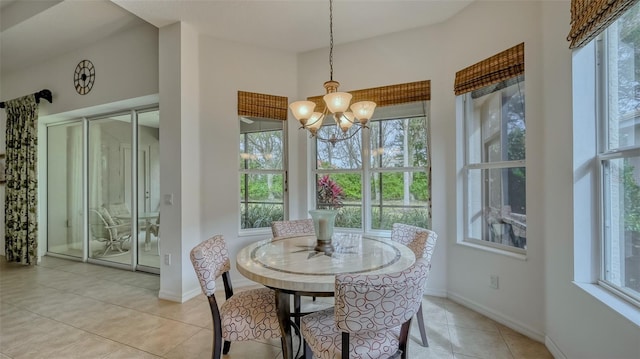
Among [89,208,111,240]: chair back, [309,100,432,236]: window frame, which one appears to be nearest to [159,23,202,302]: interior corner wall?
[309,100,432,236]: window frame

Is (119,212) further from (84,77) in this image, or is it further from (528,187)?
(528,187)

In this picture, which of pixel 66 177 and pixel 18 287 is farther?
pixel 66 177

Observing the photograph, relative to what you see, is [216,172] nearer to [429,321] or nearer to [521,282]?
[429,321]

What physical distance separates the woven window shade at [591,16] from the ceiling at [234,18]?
133 centimetres

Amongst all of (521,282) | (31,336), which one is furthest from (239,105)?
(521,282)

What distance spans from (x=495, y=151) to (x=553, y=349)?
63.2 inches

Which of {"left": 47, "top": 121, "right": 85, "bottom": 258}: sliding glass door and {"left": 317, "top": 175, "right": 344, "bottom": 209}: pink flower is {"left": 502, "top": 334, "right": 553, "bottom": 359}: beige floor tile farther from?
{"left": 47, "top": 121, "right": 85, "bottom": 258}: sliding glass door

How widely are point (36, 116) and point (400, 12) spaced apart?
17.6 ft

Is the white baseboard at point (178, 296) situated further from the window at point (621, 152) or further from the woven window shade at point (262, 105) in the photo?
the window at point (621, 152)

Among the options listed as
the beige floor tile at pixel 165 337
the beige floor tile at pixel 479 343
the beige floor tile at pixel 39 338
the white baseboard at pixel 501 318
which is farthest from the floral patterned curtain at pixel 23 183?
the white baseboard at pixel 501 318

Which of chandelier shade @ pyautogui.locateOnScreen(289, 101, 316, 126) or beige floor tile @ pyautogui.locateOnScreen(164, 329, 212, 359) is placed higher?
chandelier shade @ pyautogui.locateOnScreen(289, 101, 316, 126)

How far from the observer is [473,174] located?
2844 mm

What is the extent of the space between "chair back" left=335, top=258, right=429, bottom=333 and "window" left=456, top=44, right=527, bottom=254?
5.85ft

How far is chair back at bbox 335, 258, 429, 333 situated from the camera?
1.17 meters
